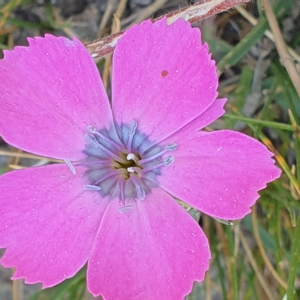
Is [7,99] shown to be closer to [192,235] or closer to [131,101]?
[131,101]

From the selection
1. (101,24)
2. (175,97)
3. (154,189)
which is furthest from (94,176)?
(101,24)

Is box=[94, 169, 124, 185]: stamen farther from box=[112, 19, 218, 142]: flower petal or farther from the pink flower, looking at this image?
box=[112, 19, 218, 142]: flower petal

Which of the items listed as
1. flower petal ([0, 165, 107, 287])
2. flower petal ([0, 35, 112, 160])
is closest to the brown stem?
flower petal ([0, 35, 112, 160])

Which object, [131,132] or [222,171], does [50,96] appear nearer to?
[131,132]

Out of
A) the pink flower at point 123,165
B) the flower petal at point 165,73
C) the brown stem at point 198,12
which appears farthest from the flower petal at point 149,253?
the brown stem at point 198,12

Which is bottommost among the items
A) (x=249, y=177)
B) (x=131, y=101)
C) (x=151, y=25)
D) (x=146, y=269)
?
(x=146, y=269)

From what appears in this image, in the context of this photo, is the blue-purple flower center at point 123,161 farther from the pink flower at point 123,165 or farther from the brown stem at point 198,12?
the brown stem at point 198,12

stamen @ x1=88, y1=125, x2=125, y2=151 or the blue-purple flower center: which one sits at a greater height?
stamen @ x1=88, y1=125, x2=125, y2=151
